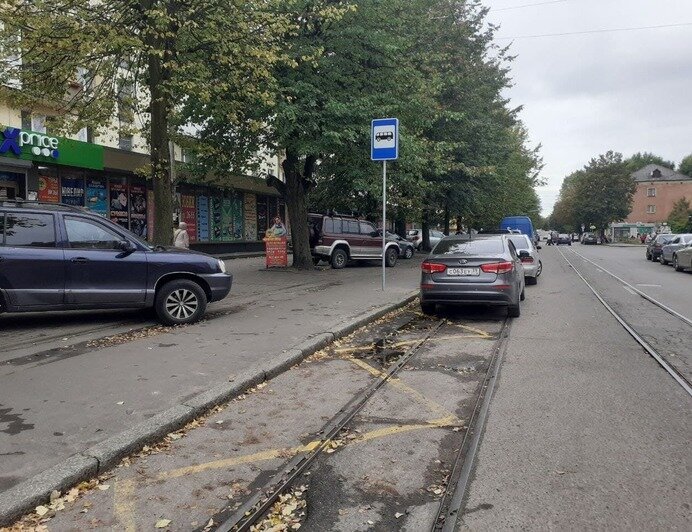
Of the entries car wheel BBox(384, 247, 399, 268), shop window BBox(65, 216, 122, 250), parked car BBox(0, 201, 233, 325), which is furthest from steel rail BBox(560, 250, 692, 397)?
car wheel BBox(384, 247, 399, 268)

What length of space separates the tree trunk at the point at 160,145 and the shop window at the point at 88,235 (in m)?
2.58

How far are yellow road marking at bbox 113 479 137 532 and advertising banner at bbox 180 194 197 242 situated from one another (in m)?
22.8

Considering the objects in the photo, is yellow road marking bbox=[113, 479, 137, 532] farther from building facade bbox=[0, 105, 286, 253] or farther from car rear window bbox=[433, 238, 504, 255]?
building facade bbox=[0, 105, 286, 253]

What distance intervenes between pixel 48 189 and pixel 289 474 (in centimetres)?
1888

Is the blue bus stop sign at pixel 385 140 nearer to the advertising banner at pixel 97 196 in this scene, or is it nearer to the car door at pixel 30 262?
the car door at pixel 30 262

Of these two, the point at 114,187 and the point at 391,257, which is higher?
the point at 114,187

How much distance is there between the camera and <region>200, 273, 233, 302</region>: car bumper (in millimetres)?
9062

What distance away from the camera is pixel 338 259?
2120 centimetres

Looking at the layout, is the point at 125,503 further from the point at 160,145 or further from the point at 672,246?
the point at 672,246

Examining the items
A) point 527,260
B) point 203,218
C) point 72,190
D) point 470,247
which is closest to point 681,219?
point 203,218

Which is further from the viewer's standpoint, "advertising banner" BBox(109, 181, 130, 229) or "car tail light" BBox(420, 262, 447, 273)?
"advertising banner" BBox(109, 181, 130, 229)

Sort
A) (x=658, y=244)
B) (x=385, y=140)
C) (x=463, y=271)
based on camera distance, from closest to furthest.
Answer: (x=463, y=271)
(x=385, y=140)
(x=658, y=244)

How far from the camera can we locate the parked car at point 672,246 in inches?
1005

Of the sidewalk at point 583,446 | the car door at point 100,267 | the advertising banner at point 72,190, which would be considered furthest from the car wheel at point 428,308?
the advertising banner at point 72,190
